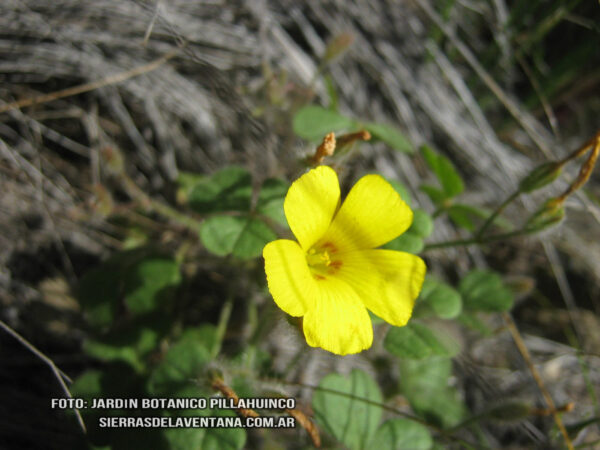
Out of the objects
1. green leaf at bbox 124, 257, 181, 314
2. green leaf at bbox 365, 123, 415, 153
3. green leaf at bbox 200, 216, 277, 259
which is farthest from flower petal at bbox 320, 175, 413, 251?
green leaf at bbox 124, 257, 181, 314

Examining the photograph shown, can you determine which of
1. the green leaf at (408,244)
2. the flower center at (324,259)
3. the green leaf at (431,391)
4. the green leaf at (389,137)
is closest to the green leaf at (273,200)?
the flower center at (324,259)

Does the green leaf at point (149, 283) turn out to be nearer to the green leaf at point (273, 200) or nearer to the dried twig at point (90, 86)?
the green leaf at point (273, 200)

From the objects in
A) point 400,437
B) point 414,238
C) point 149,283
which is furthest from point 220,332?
point 414,238

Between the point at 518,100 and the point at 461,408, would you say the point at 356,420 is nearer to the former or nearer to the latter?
the point at 461,408

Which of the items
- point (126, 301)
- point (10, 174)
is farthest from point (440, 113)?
point (10, 174)

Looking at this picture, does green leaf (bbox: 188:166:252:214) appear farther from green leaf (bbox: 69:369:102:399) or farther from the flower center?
green leaf (bbox: 69:369:102:399)

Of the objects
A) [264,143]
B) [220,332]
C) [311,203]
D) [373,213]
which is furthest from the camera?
[264,143]

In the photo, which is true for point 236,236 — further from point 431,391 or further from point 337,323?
point 431,391
